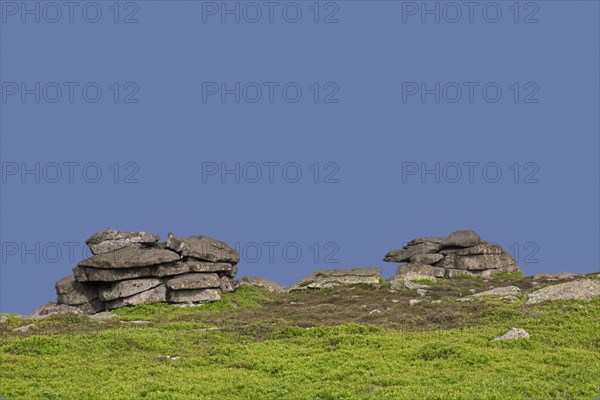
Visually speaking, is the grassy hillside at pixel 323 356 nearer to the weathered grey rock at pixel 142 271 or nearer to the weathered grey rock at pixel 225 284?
the weathered grey rock at pixel 142 271

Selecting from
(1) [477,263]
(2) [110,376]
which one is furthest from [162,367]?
(1) [477,263]

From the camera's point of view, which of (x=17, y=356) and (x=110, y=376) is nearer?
(x=110, y=376)

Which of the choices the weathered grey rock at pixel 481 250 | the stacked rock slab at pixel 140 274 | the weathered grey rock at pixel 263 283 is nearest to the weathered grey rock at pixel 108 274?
the stacked rock slab at pixel 140 274

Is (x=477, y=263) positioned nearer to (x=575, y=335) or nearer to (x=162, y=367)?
(x=575, y=335)

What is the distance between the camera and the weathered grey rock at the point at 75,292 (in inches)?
2157

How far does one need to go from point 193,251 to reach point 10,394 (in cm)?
3396

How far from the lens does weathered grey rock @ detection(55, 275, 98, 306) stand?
54781 millimetres

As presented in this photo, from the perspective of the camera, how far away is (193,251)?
5722 centimetres

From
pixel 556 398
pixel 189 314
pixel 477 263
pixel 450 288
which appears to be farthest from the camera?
pixel 477 263

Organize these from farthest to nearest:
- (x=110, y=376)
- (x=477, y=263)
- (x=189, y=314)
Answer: (x=477, y=263) → (x=189, y=314) → (x=110, y=376)

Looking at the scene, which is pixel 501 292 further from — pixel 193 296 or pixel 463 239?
pixel 463 239

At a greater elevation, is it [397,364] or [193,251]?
[193,251]

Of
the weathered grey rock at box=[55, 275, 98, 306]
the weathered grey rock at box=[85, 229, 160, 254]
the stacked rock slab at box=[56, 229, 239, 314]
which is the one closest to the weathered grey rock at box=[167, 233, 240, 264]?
the stacked rock slab at box=[56, 229, 239, 314]

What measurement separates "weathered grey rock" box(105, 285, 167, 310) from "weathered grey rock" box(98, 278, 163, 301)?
32 cm
